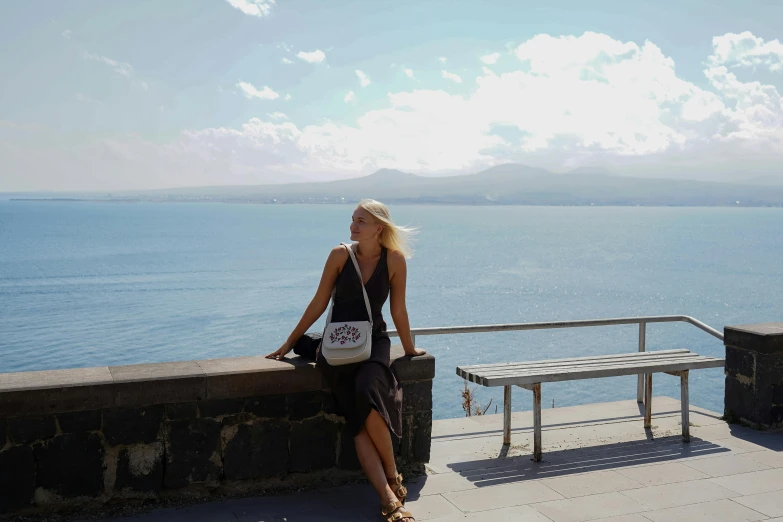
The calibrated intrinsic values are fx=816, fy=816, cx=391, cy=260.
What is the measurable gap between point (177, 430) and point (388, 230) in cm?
172

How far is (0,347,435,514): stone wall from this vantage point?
14.2ft

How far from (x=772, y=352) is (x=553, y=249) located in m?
88.2

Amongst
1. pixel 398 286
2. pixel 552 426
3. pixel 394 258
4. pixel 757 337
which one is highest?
pixel 394 258

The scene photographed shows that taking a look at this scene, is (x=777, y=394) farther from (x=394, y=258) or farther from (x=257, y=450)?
(x=257, y=450)

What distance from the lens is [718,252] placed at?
296 feet

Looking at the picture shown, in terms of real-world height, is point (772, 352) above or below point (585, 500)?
above

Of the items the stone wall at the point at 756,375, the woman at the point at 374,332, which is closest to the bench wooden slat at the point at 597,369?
the stone wall at the point at 756,375

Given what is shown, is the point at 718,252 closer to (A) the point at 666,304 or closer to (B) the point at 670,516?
(A) the point at 666,304

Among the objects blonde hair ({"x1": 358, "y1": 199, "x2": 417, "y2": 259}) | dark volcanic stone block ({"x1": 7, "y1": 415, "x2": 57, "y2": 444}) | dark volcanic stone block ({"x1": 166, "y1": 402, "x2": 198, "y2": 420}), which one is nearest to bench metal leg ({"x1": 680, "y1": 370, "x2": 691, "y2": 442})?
blonde hair ({"x1": 358, "y1": 199, "x2": 417, "y2": 259})

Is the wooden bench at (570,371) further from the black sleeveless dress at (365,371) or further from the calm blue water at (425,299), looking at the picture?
the calm blue water at (425,299)

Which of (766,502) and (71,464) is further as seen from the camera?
(766,502)

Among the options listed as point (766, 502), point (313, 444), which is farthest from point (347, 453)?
point (766, 502)

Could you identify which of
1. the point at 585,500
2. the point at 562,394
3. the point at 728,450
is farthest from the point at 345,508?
the point at 562,394

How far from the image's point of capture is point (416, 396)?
17.3 ft
